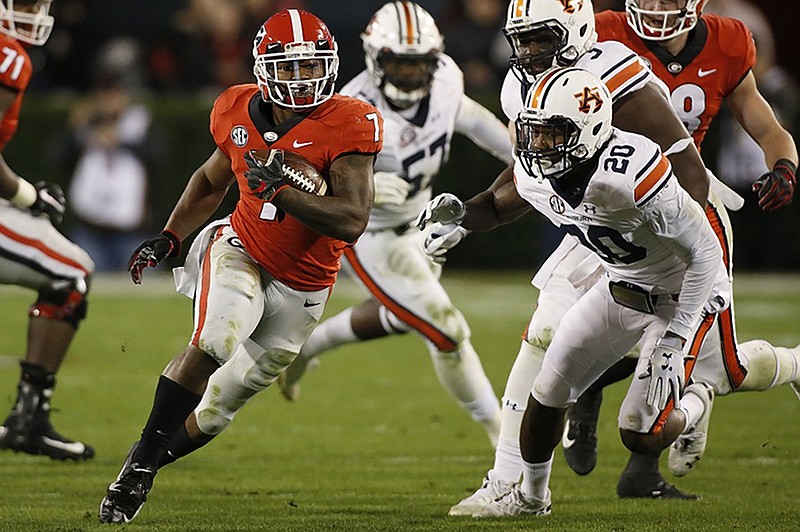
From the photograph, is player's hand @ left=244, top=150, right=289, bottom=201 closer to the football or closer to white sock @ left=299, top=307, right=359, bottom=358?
the football

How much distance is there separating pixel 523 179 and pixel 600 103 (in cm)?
44

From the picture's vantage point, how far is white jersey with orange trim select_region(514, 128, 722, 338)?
3971 millimetres

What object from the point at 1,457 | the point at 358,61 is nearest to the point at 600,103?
the point at 1,457

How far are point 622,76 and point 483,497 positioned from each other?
1428 millimetres

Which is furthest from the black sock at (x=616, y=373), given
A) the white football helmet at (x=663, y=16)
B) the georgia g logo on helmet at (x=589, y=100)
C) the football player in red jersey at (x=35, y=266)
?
the football player in red jersey at (x=35, y=266)

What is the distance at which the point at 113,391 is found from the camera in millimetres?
7590

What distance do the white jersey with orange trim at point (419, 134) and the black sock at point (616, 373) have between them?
1212 mm

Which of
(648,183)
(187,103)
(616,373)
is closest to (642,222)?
(648,183)

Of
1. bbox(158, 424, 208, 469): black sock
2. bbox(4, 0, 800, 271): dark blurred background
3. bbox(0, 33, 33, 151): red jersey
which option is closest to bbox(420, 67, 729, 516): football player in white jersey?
bbox(158, 424, 208, 469): black sock

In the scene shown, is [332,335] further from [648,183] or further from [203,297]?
[648,183]

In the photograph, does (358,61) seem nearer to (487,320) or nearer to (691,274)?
(487,320)

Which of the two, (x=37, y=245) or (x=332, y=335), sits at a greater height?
(x=37, y=245)

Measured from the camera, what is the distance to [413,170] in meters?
6.07

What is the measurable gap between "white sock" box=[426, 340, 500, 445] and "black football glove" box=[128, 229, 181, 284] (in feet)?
5.28
